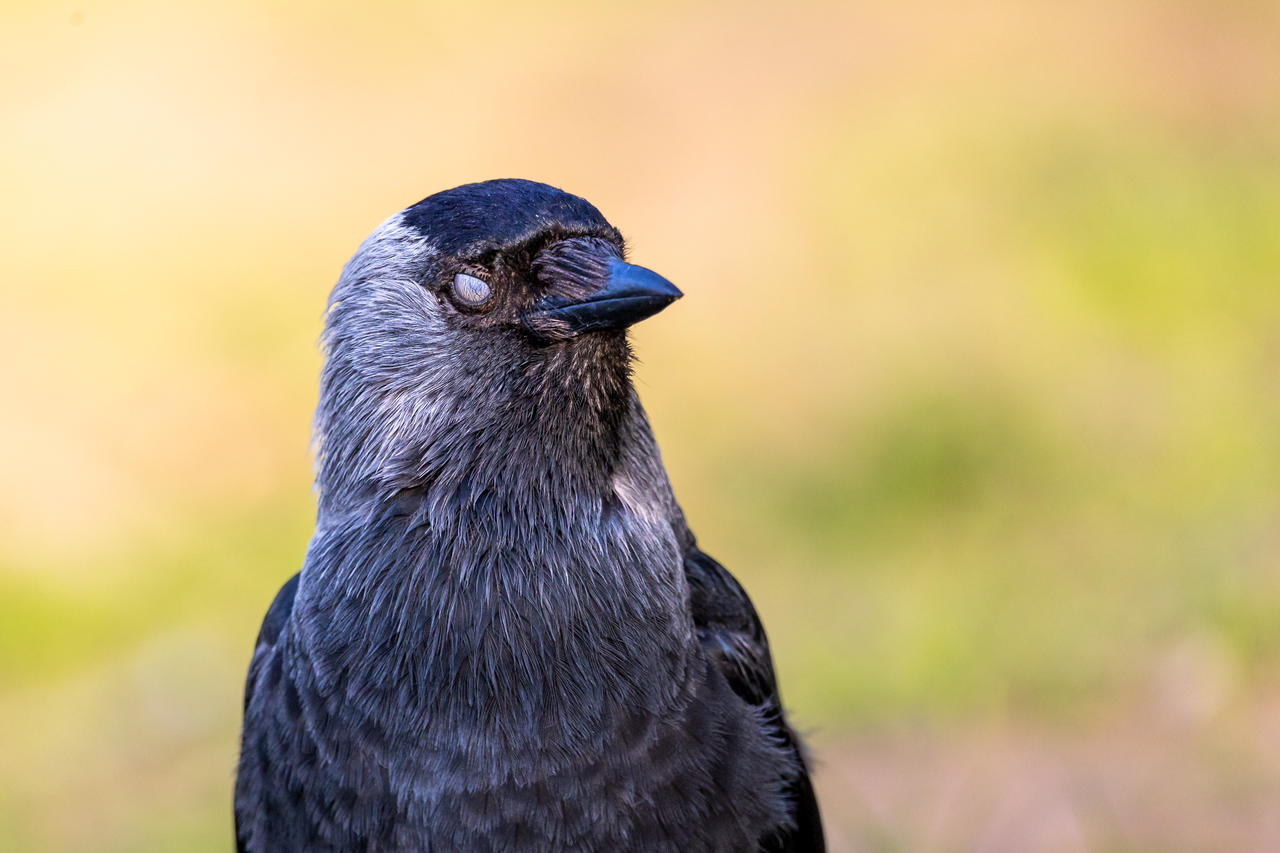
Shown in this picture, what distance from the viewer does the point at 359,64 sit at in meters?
11.6

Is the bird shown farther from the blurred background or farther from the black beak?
the blurred background

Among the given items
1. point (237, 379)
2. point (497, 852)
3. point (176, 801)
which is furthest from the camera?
point (237, 379)

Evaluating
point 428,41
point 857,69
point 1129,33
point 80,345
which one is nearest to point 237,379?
point 80,345

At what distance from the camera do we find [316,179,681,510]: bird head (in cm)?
328

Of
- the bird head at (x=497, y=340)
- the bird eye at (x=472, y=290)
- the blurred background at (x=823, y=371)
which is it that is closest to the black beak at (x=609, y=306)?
the bird head at (x=497, y=340)

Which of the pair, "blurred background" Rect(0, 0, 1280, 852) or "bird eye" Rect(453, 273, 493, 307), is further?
"blurred background" Rect(0, 0, 1280, 852)

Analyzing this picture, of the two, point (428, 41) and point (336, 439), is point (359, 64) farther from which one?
point (336, 439)

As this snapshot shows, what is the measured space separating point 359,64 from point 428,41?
0.64 meters

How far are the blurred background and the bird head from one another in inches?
105

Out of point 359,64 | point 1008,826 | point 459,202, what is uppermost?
point 359,64

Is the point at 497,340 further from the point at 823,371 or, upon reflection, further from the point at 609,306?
the point at 823,371

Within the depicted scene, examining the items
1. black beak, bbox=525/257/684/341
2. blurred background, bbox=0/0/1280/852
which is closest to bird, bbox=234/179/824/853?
black beak, bbox=525/257/684/341

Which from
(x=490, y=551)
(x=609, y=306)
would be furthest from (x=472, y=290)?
(x=490, y=551)

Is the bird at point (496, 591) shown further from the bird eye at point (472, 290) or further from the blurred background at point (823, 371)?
the blurred background at point (823, 371)
